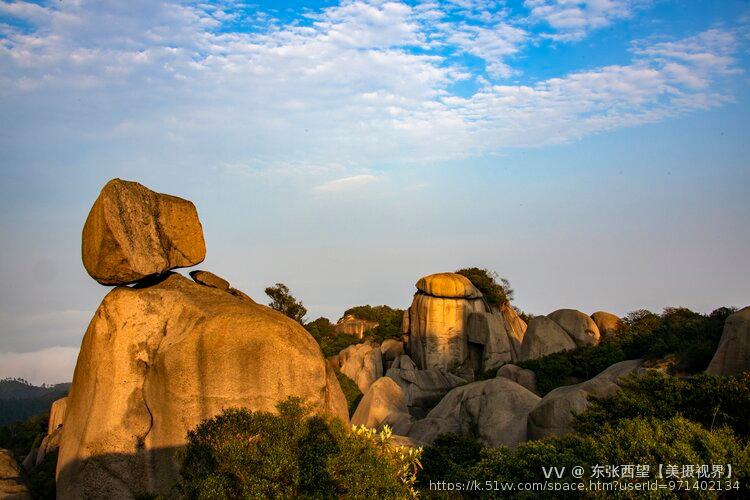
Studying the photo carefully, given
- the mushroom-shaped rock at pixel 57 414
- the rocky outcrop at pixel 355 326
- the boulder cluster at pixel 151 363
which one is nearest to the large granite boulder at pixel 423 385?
the rocky outcrop at pixel 355 326

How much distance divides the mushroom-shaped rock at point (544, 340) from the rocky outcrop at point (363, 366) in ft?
36.7

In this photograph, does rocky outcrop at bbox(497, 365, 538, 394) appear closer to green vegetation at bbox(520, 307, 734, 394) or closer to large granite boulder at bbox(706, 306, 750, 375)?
green vegetation at bbox(520, 307, 734, 394)

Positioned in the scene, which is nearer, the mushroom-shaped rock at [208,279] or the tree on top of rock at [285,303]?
the mushroom-shaped rock at [208,279]

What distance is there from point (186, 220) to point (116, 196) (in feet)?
7.53

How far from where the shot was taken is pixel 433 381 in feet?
154

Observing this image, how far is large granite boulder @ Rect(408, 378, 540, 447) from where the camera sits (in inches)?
1053

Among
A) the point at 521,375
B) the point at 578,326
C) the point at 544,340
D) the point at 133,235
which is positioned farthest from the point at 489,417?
the point at 578,326

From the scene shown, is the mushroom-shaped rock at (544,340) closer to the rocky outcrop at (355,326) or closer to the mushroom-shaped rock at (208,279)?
the rocky outcrop at (355,326)

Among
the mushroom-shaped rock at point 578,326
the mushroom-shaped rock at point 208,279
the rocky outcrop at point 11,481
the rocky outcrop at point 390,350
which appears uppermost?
the mushroom-shaped rock at point 208,279

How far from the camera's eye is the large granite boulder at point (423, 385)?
44.5 meters

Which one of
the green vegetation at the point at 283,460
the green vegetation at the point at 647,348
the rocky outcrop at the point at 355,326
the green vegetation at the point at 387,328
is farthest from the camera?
the rocky outcrop at the point at 355,326

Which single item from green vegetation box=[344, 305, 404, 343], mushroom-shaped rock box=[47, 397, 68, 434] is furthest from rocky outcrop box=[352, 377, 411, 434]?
green vegetation box=[344, 305, 404, 343]

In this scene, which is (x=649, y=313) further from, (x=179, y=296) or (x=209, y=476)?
(x=209, y=476)

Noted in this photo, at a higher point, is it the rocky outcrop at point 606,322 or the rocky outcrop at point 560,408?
the rocky outcrop at point 606,322
